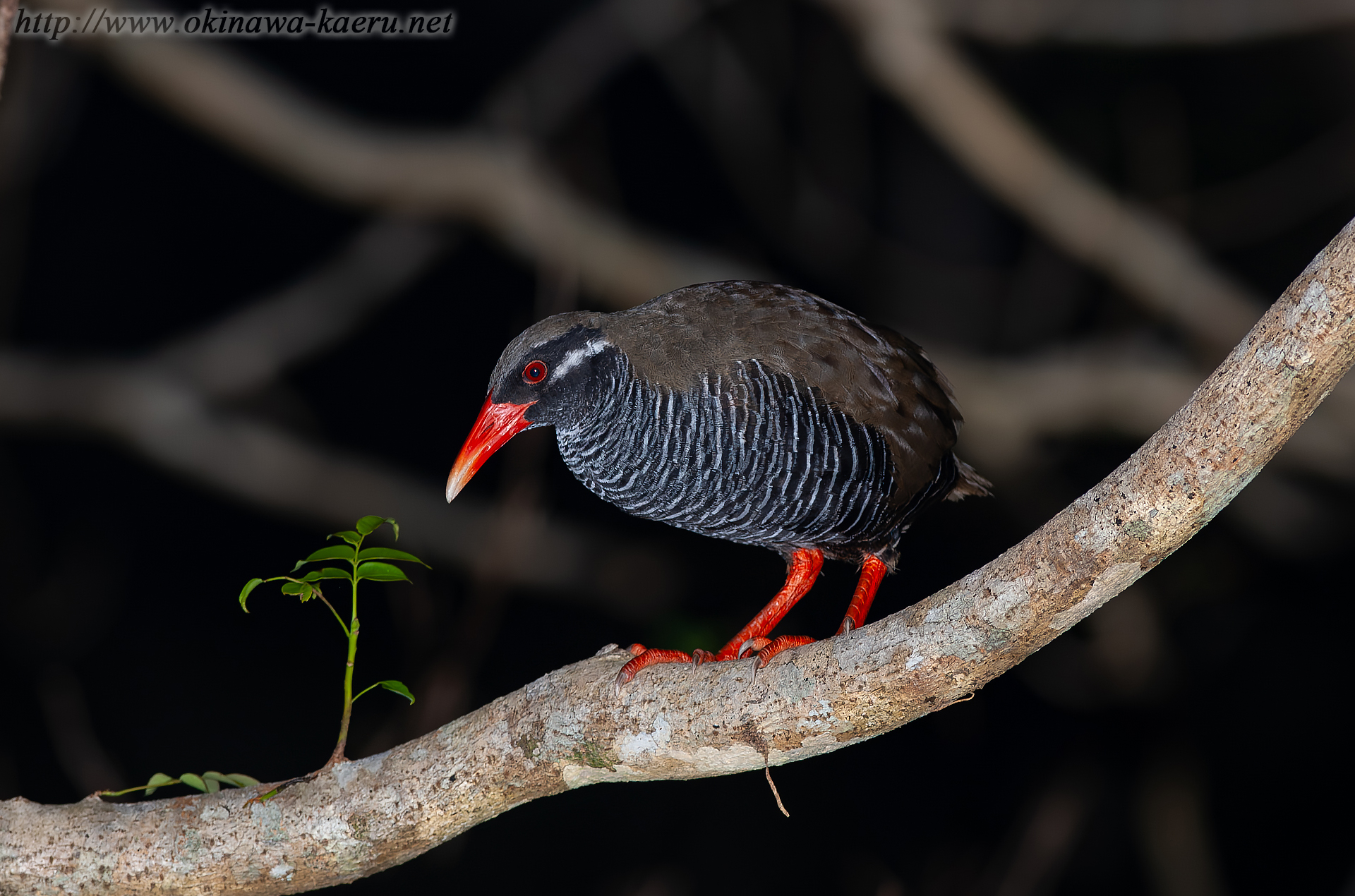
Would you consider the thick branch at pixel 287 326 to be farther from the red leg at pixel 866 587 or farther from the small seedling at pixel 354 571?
the small seedling at pixel 354 571

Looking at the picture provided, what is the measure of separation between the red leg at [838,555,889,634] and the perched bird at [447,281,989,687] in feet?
0.18

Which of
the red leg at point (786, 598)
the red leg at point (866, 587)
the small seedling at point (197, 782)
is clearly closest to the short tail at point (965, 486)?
the red leg at point (866, 587)

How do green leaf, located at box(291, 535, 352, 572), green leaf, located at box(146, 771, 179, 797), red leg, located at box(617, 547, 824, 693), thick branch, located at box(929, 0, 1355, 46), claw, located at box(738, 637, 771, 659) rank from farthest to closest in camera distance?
thick branch, located at box(929, 0, 1355, 46) → claw, located at box(738, 637, 771, 659) → red leg, located at box(617, 547, 824, 693) → green leaf, located at box(146, 771, 179, 797) → green leaf, located at box(291, 535, 352, 572)

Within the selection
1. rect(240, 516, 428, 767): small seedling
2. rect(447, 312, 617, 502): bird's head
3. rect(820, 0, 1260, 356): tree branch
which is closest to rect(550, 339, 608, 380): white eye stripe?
rect(447, 312, 617, 502): bird's head

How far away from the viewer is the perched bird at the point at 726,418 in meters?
2.44

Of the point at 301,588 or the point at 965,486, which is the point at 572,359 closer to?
the point at 301,588

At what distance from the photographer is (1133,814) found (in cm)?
549

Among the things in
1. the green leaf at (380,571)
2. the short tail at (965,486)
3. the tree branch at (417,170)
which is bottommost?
the green leaf at (380,571)

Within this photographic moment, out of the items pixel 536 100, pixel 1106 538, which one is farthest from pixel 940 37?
pixel 1106 538

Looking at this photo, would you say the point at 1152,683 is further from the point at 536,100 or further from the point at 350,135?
the point at 350,135

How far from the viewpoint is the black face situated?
2.45 metres

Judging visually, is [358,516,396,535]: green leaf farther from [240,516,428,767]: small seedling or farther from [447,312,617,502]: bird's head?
[447,312,617,502]: bird's head

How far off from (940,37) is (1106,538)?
11.3 ft

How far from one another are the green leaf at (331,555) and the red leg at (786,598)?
91cm
